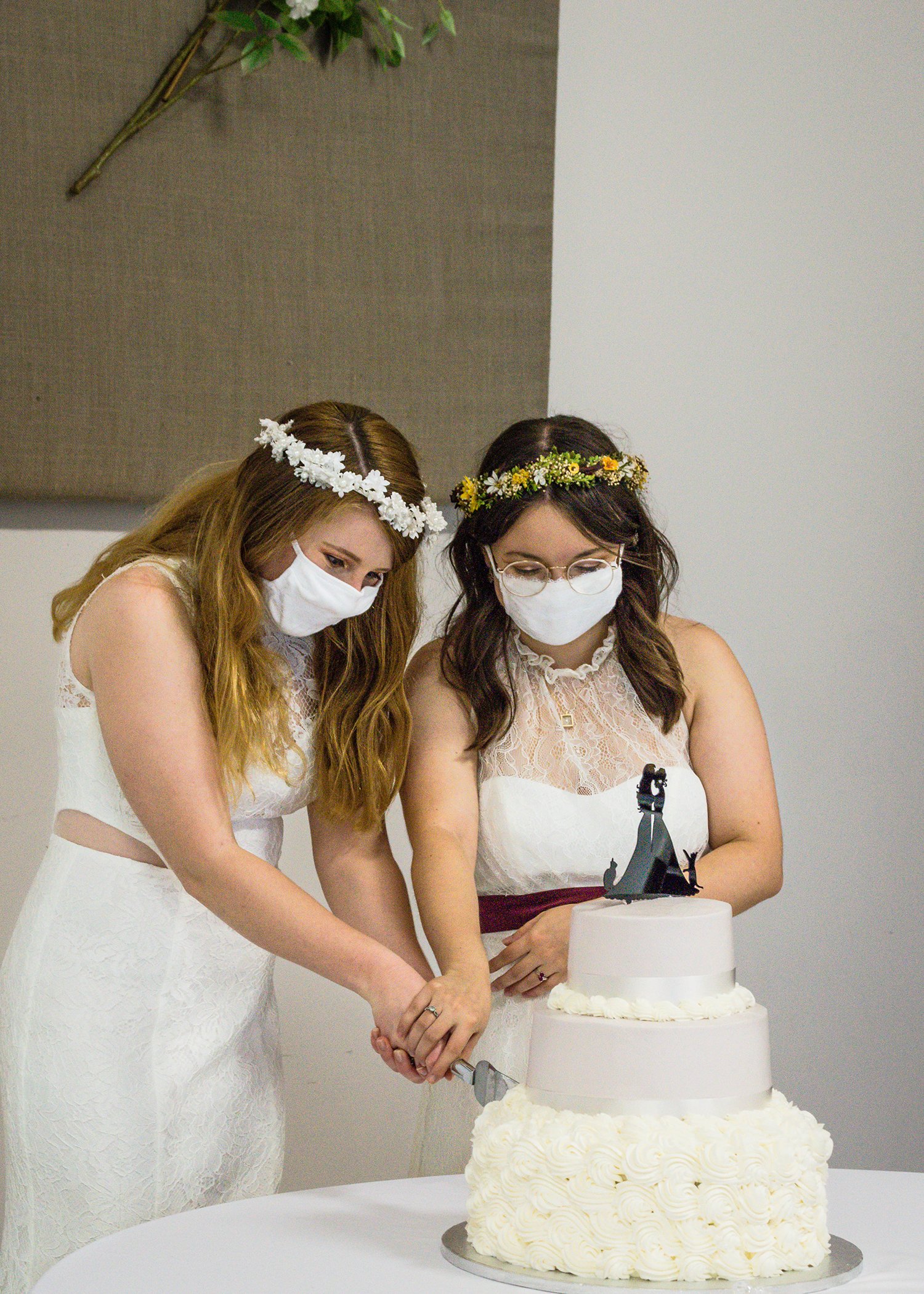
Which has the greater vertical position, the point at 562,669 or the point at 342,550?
the point at 342,550

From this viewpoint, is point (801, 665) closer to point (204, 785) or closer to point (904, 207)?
point (904, 207)

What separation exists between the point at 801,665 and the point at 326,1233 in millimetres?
2072

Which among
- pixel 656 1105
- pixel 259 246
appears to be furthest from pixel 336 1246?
pixel 259 246

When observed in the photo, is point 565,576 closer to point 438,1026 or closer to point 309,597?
point 309,597

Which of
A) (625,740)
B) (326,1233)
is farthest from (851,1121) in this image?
(326,1233)

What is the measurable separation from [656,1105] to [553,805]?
29.9 inches

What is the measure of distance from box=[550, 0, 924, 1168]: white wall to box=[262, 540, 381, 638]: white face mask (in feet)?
4.29

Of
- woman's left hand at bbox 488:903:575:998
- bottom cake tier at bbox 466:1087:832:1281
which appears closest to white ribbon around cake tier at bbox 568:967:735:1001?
bottom cake tier at bbox 466:1087:832:1281

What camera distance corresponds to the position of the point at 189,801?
1.77 metres

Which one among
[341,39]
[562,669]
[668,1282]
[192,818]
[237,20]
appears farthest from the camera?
[341,39]

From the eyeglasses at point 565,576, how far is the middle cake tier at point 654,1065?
80 cm

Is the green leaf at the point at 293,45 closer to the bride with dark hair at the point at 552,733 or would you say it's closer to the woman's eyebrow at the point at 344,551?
the bride with dark hair at the point at 552,733

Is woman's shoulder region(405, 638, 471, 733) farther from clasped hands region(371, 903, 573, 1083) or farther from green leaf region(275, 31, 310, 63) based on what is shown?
green leaf region(275, 31, 310, 63)

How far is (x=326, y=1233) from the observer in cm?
149
